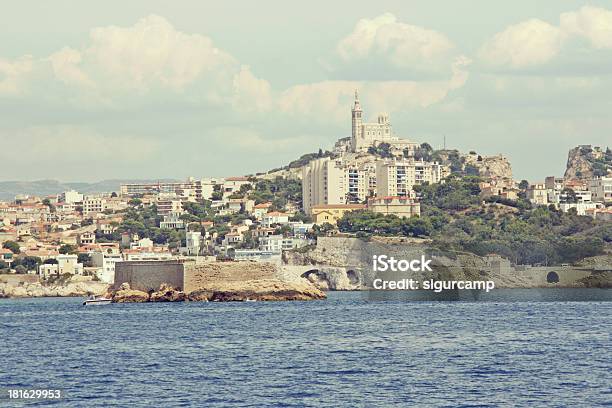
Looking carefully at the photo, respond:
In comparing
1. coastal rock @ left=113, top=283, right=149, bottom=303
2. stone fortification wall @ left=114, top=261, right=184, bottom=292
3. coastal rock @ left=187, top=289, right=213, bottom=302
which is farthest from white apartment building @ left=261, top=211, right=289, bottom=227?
coastal rock @ left=187, top=289, right=213, bottom=302

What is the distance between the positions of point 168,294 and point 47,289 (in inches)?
1475

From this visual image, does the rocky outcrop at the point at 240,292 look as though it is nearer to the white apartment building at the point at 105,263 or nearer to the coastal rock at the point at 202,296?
the coastal rock at the point at 202,296

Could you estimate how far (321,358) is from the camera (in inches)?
1738

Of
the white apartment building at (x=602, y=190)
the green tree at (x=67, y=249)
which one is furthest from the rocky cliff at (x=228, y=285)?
the white apartment building at (x=602, y=190)

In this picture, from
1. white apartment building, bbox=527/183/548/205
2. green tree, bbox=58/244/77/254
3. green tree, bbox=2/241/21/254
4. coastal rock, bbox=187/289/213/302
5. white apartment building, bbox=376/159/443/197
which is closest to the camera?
coastal rock, bbox=187/289/213/302

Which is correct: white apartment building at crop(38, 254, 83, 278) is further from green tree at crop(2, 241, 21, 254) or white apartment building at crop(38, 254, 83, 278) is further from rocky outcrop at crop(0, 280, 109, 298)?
green tree at crop(2, 241, 21, 254)

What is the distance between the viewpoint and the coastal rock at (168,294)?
93000 mm

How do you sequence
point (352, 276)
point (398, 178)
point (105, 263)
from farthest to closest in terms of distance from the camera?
point (398, 178) < point (105, 263) < point (352, 276)

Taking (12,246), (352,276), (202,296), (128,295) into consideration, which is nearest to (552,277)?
(352,276)

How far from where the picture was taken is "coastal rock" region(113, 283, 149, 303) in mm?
Result: 94812

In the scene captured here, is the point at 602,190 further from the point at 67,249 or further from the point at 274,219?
the point at 67,249

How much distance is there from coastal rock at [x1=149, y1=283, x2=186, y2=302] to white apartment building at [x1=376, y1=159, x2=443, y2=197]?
282ft

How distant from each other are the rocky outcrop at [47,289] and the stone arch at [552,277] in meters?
38.7

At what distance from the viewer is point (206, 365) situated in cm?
4284
